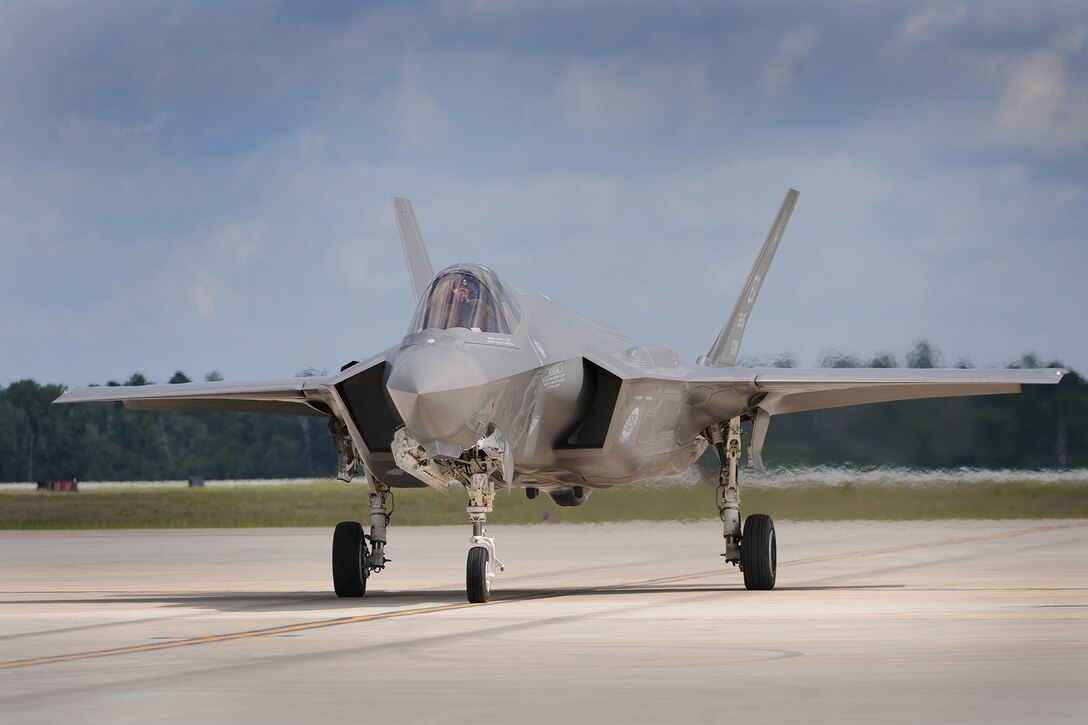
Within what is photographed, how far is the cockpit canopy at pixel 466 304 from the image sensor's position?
13297mm

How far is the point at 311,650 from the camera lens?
30.8ft

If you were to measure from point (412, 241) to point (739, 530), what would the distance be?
7.07 meters

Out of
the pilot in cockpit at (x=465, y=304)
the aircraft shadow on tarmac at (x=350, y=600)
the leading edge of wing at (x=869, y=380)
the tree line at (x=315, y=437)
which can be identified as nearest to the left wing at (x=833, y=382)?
the leading edge of wing at (x=869, y=380)

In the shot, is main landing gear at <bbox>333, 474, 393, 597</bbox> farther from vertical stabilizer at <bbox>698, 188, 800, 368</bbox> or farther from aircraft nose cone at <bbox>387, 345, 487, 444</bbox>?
vertical stabilizer at <bbox>698, 188, 800, 368</bbox>

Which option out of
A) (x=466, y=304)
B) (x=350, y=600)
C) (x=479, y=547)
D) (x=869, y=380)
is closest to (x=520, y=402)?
→ (x=466, y=304)

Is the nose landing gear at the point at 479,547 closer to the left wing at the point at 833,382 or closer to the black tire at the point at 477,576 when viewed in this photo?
the black tire at the point at 477,576

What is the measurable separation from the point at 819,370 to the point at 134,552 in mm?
15253

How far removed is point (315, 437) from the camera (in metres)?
60.3

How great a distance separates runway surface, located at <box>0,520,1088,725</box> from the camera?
675 cm

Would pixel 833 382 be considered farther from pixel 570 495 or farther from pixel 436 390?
pixel 436 390

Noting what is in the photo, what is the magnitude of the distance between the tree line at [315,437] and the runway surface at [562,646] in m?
10.1

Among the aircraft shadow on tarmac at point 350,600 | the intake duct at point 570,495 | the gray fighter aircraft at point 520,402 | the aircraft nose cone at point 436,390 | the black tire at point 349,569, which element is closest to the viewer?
the aircraft nose cone at point 436,390

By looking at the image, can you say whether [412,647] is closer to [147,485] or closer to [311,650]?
[311,650]

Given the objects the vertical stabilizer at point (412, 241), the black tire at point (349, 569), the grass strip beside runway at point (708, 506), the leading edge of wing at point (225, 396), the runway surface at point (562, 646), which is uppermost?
the vertical stabilizer at point (412, 241)
